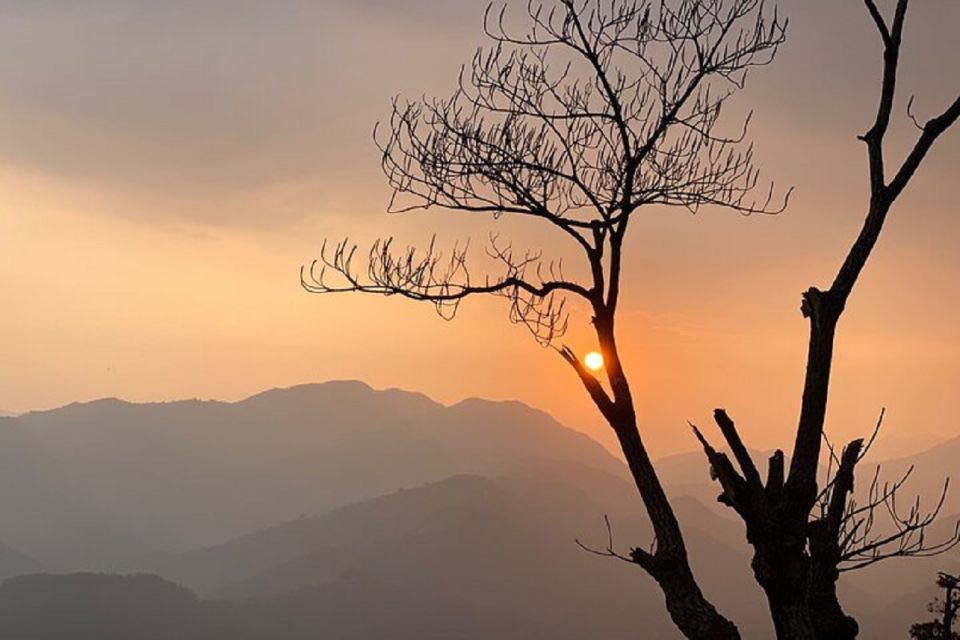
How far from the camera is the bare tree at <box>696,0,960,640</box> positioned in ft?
22.5

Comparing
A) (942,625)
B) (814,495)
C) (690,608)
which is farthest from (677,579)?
(942,625)

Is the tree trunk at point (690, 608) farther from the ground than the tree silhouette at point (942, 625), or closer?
closer

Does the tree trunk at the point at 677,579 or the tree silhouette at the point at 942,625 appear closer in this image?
the tree trunk at the point at 677,579

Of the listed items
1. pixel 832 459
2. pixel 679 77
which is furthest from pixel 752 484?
pixel 679 77

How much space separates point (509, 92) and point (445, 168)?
886 millimetres

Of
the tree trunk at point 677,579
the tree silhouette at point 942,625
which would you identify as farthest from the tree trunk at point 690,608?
the tree silhouette at point 942,625

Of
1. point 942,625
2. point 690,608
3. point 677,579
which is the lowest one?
point 690,608

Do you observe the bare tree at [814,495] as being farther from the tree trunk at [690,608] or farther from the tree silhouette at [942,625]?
the tree silhouette at [942,625]

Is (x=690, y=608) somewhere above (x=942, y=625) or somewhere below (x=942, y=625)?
below

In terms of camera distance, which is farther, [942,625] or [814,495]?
[942,625]

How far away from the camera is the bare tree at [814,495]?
684 centimetres

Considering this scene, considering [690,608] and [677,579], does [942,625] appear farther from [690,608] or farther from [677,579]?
[677,579]

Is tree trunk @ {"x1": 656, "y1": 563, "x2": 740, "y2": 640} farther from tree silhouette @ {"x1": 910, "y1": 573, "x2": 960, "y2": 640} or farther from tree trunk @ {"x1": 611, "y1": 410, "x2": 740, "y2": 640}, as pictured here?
tree silhouette @ {"x1": 910, "y1": 573, "x2": 960, "y2": 640}

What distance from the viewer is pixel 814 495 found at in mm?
6930
